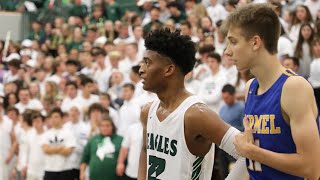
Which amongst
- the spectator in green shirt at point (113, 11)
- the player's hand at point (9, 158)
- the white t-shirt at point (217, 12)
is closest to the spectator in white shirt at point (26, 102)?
the player's hand at point (9, 158)

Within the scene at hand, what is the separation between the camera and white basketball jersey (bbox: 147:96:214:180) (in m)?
4.96

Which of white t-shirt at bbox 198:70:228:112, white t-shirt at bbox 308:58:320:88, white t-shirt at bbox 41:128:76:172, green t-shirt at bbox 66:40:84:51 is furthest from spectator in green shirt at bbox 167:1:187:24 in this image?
white t-shirt at bbox 308:58:320:88

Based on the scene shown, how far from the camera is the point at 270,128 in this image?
4.04 meters

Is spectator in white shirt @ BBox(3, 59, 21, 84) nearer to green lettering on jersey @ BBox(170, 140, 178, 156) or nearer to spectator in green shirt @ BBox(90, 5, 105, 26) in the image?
spectator in green shirt @ BBox(90, 5, 105, 26)

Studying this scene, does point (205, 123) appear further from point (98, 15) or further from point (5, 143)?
point (98, 15)

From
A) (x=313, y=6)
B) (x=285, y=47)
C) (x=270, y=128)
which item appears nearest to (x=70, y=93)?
(x=285, y=47)

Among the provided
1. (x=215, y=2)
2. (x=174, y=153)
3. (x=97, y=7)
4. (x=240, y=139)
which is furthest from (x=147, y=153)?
(x=97, y=7)

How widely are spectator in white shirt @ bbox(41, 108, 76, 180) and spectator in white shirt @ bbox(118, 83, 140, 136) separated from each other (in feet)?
2.87

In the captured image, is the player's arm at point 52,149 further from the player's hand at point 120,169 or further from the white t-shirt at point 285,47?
the white t-shirt at point 285,47

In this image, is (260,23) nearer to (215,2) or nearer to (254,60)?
(254,60)

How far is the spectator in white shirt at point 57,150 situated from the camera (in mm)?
12244

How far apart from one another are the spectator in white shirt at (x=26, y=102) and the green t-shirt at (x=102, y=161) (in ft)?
9.79

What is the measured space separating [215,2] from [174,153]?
11.5 m

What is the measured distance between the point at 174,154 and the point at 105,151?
6907 mm
